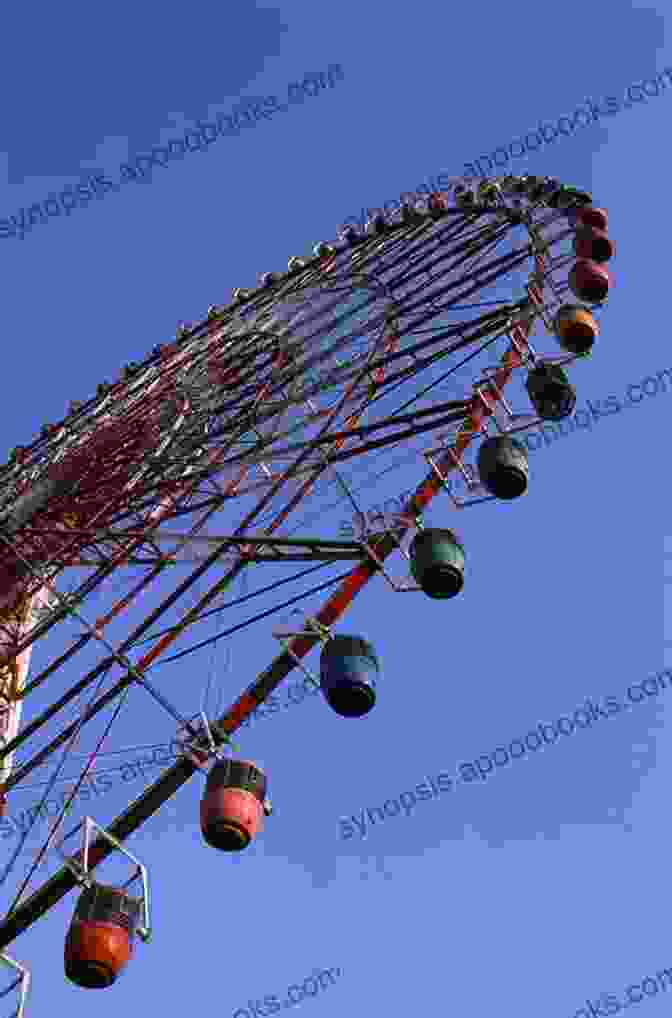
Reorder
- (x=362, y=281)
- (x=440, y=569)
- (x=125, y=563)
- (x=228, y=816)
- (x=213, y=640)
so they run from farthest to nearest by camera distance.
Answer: (x=362, y=281)
(x=125, y=563)
(x=213, y=640)
(x=440, y=569)
(x=228, y=816)

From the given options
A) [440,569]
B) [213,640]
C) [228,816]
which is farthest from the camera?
[213,640]

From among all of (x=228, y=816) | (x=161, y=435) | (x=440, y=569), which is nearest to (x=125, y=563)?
(x=161, y=435)

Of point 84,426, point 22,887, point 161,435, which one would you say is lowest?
point 22,887

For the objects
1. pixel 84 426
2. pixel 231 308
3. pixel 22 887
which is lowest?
pixel 22 887

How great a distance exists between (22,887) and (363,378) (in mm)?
7134

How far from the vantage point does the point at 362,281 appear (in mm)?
19422

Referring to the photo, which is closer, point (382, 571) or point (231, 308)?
point (382, 571)

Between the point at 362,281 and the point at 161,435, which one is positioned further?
the point at 362,281

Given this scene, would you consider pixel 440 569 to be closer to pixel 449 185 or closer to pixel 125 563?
pixel 125 563

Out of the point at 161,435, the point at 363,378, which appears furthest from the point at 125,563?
the point at 363,378

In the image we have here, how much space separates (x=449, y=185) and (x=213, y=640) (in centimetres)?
869

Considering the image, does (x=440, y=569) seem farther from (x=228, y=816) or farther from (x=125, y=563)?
(x=125, y=563)

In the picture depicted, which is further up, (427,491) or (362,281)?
(362,281)

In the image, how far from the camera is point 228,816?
38.3 feet
